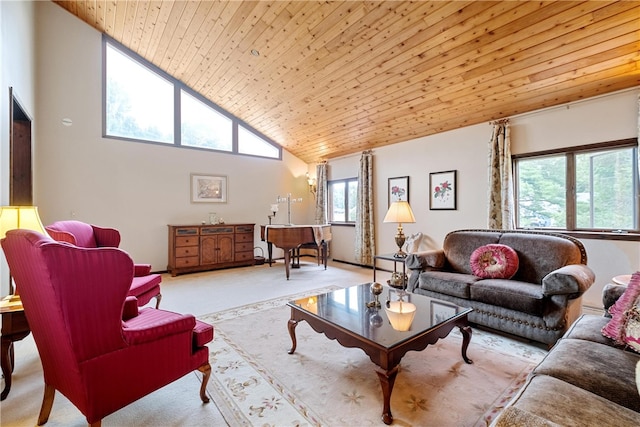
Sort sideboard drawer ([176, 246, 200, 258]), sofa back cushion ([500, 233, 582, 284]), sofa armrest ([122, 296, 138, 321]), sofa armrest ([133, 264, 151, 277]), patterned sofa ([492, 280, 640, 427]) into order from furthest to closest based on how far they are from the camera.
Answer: sideboard drawer ([176, 246, 200, 258])
sofa armrest ([133, 264, 151, 277])
sofa back cushion ([500, 233, 582, 284])
sofa armrest ([122, 296, 138, 321])
patterned sofa ([492, 280, 640, 427])

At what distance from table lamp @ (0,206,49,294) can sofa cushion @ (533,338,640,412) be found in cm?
293

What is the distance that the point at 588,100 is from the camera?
3.27 m

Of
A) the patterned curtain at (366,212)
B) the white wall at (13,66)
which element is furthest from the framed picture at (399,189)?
the white wall at (13,66)

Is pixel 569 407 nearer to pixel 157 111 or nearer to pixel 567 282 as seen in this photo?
pixel 567 282

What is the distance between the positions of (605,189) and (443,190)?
1.82 metres

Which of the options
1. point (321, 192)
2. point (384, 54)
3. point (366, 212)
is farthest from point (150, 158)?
point (384, 54)

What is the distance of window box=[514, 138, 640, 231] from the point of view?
3131 mm

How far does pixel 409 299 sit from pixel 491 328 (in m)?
0.90

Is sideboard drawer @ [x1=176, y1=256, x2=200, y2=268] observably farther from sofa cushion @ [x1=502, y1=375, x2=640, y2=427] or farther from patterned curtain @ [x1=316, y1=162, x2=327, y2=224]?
sofa cushion @ [x1=502, y1=375, x2=640, y2=427]

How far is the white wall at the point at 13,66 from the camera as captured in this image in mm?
2516

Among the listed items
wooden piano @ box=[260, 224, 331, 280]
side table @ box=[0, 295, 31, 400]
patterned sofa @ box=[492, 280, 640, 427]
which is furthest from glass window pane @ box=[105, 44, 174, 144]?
patterned sofa @ box=[492, 280, 640, 427]

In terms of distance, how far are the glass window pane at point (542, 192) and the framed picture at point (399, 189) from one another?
164 centimetres

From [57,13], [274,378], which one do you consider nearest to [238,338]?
[274,378]

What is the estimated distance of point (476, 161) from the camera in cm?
420
